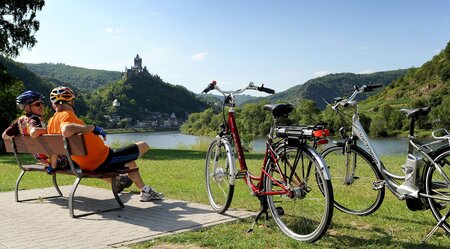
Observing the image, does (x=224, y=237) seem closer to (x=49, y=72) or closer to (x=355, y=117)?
(x=355, y=117)

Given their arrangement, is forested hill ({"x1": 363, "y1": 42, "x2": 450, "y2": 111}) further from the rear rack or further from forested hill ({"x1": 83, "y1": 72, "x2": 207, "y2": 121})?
the rear rack

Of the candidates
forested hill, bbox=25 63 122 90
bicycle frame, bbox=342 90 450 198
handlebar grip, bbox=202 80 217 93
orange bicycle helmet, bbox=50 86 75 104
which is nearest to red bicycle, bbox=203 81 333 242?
handlebar grip, bbox=202 80 217 93

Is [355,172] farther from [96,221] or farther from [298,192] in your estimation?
[96,221]

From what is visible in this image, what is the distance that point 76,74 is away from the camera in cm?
17962

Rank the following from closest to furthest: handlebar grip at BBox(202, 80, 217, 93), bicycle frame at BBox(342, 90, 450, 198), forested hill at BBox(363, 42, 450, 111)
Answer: bicycle frame at BBox(342, 90, 450, 198) < handlebar grip at BBox(202, 80, 217, 93) < forested hill at BBox(363, 42, 450, 111)

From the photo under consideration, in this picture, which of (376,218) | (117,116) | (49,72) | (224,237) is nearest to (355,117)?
(376,218)

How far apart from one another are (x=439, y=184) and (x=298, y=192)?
1.18 metres

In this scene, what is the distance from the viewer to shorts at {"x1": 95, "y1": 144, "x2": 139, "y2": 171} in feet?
17.6

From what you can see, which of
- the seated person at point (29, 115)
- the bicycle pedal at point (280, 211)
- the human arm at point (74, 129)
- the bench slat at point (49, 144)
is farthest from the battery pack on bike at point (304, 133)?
the seated person at point (29, 115)

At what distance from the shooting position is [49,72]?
16800 centimetres

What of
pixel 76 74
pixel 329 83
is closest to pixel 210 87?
pixel 329 83

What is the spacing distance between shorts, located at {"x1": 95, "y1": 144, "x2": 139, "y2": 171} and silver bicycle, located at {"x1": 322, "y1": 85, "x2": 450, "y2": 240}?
2.30 meters

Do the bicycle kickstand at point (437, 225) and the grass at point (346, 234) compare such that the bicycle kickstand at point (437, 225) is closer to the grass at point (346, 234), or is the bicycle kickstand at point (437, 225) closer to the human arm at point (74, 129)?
the grass at point (346, 234)

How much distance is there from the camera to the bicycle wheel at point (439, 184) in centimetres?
377
